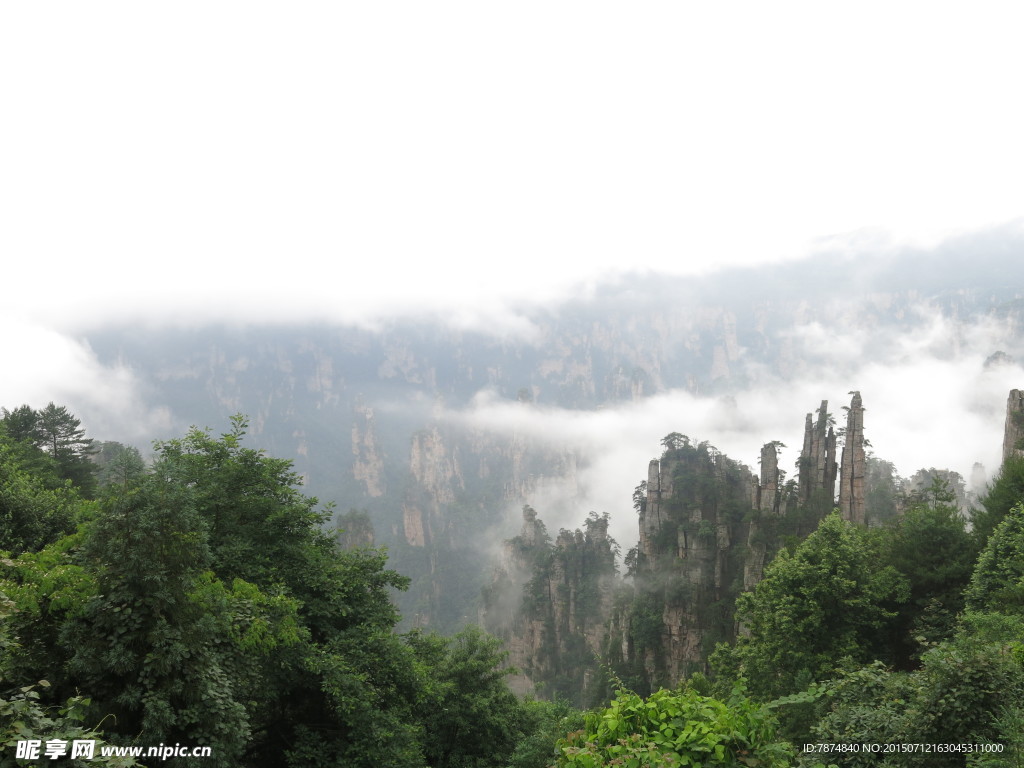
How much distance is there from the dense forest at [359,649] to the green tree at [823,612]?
0.09m

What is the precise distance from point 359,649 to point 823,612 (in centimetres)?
1693

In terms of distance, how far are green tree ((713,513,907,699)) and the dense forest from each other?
3.6 inches

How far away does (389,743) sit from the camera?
14000 millimetres

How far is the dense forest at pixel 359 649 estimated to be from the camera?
7.38m

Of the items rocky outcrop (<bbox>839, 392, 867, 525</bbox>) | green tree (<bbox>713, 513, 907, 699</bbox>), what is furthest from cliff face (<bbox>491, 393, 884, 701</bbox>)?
green tree (<bbox>713, 513, 907, 699</bbox>)

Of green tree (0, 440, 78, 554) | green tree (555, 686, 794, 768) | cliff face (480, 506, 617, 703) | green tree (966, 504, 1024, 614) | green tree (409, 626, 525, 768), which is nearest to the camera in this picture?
green tree (555, 686, 794, 768)

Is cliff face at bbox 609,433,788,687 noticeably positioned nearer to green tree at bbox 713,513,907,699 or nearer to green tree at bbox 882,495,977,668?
green tree at bbox 882,495,977,668

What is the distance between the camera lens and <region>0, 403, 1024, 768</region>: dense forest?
738 cm

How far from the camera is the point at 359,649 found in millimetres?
15570

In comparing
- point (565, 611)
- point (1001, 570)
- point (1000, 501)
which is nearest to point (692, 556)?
point (565, 611)

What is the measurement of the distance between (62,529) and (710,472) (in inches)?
2372

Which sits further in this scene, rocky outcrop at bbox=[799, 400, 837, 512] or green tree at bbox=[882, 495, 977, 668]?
rocky outcrop at bbox=[799, 400, 837, 512]

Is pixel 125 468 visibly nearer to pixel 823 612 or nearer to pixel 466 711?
pixel 466 711

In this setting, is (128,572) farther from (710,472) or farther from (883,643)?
(710,472)
